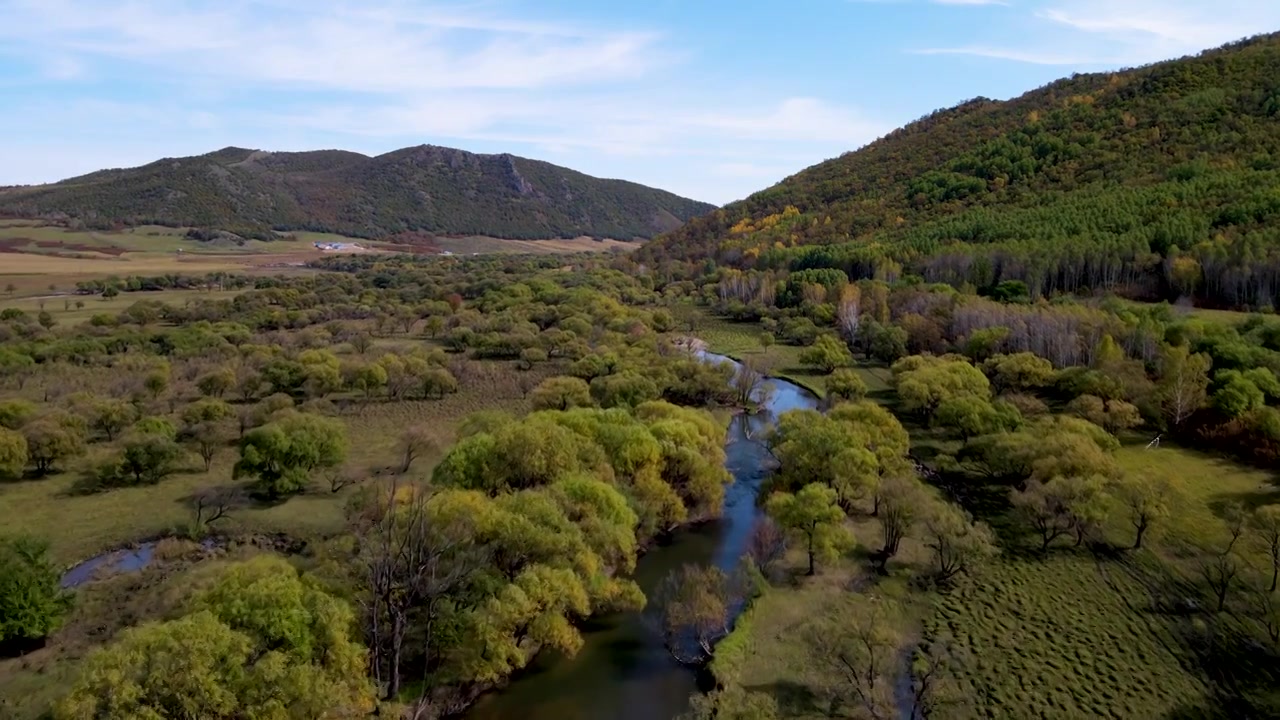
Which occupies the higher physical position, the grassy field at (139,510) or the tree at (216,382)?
the tree at (216,382)

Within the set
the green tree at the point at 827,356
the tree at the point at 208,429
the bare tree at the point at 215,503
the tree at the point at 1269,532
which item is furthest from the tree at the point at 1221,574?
the tree at the point at 208,429

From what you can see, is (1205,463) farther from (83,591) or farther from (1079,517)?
(83,591)

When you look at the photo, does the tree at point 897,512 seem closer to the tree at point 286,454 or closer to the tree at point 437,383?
the tree at point 286,454

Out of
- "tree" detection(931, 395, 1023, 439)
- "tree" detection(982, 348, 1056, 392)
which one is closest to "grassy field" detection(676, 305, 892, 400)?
"tree" detection(982, 348, 1056, 392)

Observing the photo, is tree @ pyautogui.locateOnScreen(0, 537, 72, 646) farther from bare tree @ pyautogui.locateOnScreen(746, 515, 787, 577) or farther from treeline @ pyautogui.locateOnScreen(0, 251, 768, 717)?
bare tree @ pyautogui.locateOnScreen(746, 515, 787, 577)

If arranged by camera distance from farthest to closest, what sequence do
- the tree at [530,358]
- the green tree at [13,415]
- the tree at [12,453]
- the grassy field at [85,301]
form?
the grassy field at [85,301] → the tree at [530,358] → the green tree at [13,415] → the tree at [12,453]

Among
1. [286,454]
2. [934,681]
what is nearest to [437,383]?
[286,454]

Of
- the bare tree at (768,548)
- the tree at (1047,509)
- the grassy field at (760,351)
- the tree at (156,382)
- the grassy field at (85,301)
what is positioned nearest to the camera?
the bare tree at (768,548)
